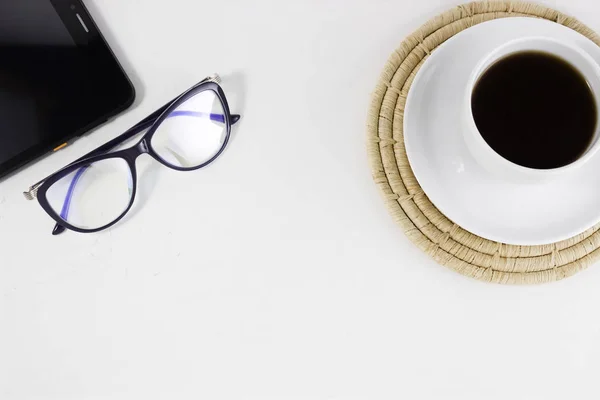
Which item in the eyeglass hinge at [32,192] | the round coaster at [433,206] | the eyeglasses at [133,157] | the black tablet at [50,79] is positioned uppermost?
the black tablet at [50,79]

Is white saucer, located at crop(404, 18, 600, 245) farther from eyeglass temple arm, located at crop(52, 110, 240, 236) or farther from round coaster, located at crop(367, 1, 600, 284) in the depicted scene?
eyeglass temple arm, located at crop(52, 110, 240, 236)

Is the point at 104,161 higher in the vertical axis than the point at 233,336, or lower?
higher

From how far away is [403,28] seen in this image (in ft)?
1.82

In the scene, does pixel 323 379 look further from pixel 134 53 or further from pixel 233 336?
pixel 134 53

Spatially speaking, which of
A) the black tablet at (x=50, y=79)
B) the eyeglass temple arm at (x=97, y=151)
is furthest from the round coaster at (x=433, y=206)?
the black tablet at (x=50, y=79)

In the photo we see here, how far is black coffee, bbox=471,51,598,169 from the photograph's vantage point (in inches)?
15.6

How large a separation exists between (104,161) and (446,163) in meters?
0.33

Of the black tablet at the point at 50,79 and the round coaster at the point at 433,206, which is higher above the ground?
the black tablet at the point at 50,79

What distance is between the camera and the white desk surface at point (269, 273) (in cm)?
54

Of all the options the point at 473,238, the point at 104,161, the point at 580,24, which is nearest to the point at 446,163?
the point at 473,238

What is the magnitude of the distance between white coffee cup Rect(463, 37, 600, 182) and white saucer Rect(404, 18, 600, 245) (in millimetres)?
35

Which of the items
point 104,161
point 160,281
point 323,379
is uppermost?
point 104,161

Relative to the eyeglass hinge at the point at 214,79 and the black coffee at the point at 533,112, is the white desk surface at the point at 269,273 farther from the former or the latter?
the black coffee at the point at 533,112

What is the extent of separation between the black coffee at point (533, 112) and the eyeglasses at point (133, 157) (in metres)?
0.25
